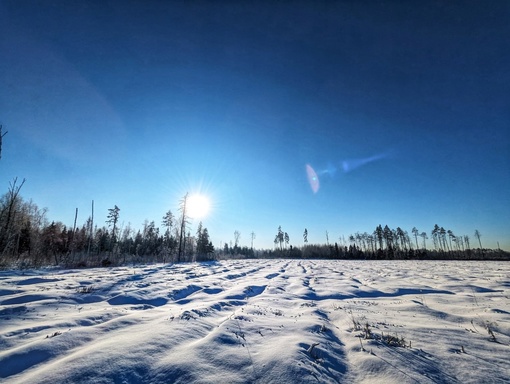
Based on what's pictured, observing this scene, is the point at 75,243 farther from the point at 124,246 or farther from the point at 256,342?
the point at 256,342

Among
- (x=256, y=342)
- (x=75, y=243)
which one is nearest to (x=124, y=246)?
(x=75, y=243)

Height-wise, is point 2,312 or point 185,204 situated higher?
point 185,204

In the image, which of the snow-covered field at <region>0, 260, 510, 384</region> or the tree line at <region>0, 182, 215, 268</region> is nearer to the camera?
the snow-covered field at <region>0, 260, 510, 384</region>

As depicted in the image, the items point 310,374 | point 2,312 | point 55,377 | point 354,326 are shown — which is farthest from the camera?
point 2,312

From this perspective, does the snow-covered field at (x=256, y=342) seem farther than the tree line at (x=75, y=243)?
No

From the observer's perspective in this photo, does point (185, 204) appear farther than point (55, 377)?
Yes

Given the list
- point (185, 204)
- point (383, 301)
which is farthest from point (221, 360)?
point (185, 204)

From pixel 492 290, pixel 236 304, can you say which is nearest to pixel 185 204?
pixel 236 304

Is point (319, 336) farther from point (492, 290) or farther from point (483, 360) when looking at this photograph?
point (492, 290)

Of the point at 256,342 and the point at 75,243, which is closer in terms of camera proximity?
the point at 256,342

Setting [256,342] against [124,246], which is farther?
[124,246]

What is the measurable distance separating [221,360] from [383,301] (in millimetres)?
4409

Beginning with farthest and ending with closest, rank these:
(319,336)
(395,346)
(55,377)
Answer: (319,336) → (395,346) → (55,377)

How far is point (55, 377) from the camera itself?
1.69 m
